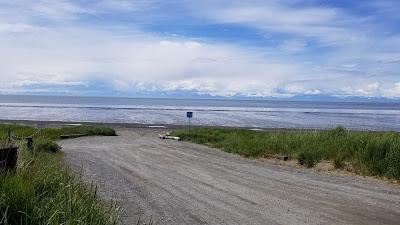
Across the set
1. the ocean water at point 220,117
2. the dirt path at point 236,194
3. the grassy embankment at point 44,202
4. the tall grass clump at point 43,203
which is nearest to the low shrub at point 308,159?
the dirt path at point 236,194

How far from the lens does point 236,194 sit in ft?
43.6

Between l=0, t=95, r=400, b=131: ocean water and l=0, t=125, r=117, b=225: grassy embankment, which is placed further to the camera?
l=0, t=95, r=400, b=131: ocean water

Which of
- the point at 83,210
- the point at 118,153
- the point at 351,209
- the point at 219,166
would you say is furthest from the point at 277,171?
the point at 83,210

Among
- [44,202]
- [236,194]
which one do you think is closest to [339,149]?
[236,194]

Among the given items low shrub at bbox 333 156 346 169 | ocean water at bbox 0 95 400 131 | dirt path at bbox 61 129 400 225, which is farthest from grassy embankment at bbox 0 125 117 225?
ocean water at bbox 0 95 400 131

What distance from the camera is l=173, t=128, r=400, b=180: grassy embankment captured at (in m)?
17.4

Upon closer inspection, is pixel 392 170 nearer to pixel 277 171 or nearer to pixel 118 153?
pixel 277 171

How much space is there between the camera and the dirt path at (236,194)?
10719 mm

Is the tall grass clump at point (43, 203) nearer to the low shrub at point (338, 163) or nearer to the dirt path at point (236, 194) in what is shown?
the dirt path at point (236, 194)

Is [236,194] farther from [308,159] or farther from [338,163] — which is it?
[308,159]

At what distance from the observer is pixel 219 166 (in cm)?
1962

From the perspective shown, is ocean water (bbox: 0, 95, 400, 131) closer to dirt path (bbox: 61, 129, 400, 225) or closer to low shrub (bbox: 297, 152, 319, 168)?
low shrub (bbox: 297, 152, 319, 168)

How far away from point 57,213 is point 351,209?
7.31m

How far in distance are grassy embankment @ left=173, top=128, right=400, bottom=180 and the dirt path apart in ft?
4.44
